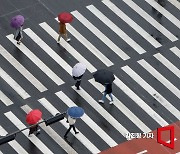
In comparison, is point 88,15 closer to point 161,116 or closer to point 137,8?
point 137,8

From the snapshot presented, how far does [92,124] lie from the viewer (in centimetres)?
4662

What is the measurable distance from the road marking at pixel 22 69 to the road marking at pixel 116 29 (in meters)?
5.97

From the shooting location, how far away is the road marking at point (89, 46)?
50.2 meters

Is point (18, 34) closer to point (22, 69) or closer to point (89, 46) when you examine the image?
point (22, 69)

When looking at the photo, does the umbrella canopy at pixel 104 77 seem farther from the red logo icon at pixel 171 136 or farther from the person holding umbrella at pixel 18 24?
the person holding umbrella at pixel 18 24

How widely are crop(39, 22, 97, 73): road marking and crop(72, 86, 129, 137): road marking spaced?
5.95 ft

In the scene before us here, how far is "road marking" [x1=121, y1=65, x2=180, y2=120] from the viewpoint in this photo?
4781 cm

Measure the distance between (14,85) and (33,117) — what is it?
4.24m

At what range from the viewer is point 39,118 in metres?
44.7

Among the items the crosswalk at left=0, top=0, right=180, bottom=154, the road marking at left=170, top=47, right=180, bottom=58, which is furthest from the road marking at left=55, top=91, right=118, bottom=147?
the road marking at left=170, top=47, right=180, bottom=58

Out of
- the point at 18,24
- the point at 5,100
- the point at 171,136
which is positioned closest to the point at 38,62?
the point at 18,24

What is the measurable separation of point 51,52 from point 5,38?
270 cm

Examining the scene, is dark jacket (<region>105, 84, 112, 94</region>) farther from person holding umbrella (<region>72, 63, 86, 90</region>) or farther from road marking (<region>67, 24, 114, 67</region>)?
road marking (<region>67, 24, 114, 67</region>)

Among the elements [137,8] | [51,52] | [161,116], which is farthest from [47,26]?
[161,116]
